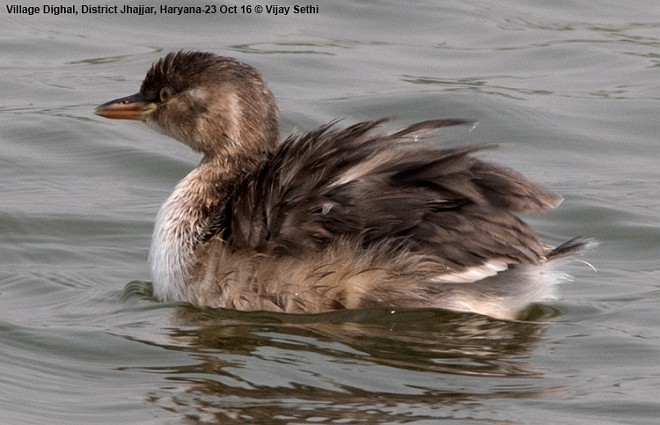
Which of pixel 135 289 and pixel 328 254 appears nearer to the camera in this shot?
pixel 328 254

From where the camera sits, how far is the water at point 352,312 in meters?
7.10

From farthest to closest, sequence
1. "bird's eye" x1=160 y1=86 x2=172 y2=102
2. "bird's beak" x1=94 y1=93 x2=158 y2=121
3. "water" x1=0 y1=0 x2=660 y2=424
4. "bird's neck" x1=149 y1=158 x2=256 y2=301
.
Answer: "bird's beak" x1=94 y1=93 x2=158 y2=121, "bird's eye" x1=160 y1=86 x2=172 y2=102, "bird's neck" x1=149 y1=158 x2=256 y2=301, "water" x1=0 y1=0 x2=660 y2=424

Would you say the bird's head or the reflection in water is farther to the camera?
the bird's head

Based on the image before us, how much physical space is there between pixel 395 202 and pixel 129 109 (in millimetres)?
2150

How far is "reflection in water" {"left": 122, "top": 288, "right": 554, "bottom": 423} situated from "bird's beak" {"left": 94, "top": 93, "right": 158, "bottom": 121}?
1308 mm

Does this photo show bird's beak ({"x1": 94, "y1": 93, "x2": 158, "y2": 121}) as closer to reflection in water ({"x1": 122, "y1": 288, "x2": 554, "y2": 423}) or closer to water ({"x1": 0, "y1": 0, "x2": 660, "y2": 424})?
water ({"x1": 0, "y1": 0, "x2": 660, "y2": 424})

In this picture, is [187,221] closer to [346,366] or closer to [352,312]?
[352,312]

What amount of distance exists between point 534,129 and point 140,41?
3759 millimetres

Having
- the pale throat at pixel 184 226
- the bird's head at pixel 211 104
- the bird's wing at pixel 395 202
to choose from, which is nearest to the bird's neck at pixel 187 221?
the pale throat at pixel 184 226

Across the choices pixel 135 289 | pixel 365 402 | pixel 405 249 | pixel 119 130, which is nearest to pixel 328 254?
pixel 405 249

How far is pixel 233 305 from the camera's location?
26.4ft

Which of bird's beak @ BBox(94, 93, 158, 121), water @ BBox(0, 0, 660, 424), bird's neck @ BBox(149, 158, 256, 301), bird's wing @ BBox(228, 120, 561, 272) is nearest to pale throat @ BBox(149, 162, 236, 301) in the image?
bird's neck @ BBox(149, 158, 256, 301)

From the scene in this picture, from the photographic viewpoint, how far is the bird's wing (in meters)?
7.58

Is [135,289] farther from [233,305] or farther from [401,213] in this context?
[401,213]
